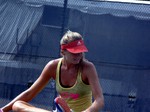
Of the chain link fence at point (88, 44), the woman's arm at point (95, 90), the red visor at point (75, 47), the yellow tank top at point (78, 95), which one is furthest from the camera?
the chain link fence at point (88, 44)

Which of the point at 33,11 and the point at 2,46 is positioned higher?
the point at 33,11

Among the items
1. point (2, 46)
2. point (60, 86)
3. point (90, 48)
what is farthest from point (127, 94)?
point (60, 86)

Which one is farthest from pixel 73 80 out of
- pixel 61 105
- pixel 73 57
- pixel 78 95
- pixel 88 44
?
pixel 88 44

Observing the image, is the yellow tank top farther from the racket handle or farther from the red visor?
the racket handle

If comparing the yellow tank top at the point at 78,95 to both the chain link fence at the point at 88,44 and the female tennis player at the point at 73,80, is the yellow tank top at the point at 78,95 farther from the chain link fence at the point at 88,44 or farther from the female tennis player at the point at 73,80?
the chain link fence at the point at 88,44

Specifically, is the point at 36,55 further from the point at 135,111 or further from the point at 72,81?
the point at 72,81

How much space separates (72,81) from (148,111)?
2648 millimetres

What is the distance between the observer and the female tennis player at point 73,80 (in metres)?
4.02

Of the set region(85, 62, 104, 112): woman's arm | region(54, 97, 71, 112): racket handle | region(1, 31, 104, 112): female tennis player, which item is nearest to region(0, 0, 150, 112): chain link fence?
region(1, 31, 104, 112): female tennis player

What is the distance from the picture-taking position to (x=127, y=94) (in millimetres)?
6742

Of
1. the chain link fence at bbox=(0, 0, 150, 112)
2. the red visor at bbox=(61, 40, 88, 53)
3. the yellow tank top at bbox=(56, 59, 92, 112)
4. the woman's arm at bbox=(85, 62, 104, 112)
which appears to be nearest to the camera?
the woman's arm at bbox=(85, 62, 104, 112)

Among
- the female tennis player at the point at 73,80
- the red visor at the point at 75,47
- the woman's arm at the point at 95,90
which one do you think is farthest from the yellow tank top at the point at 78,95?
the red visor at the point at 75,47

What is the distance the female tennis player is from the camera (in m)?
4.02

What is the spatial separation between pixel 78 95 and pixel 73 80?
132 millimetres
